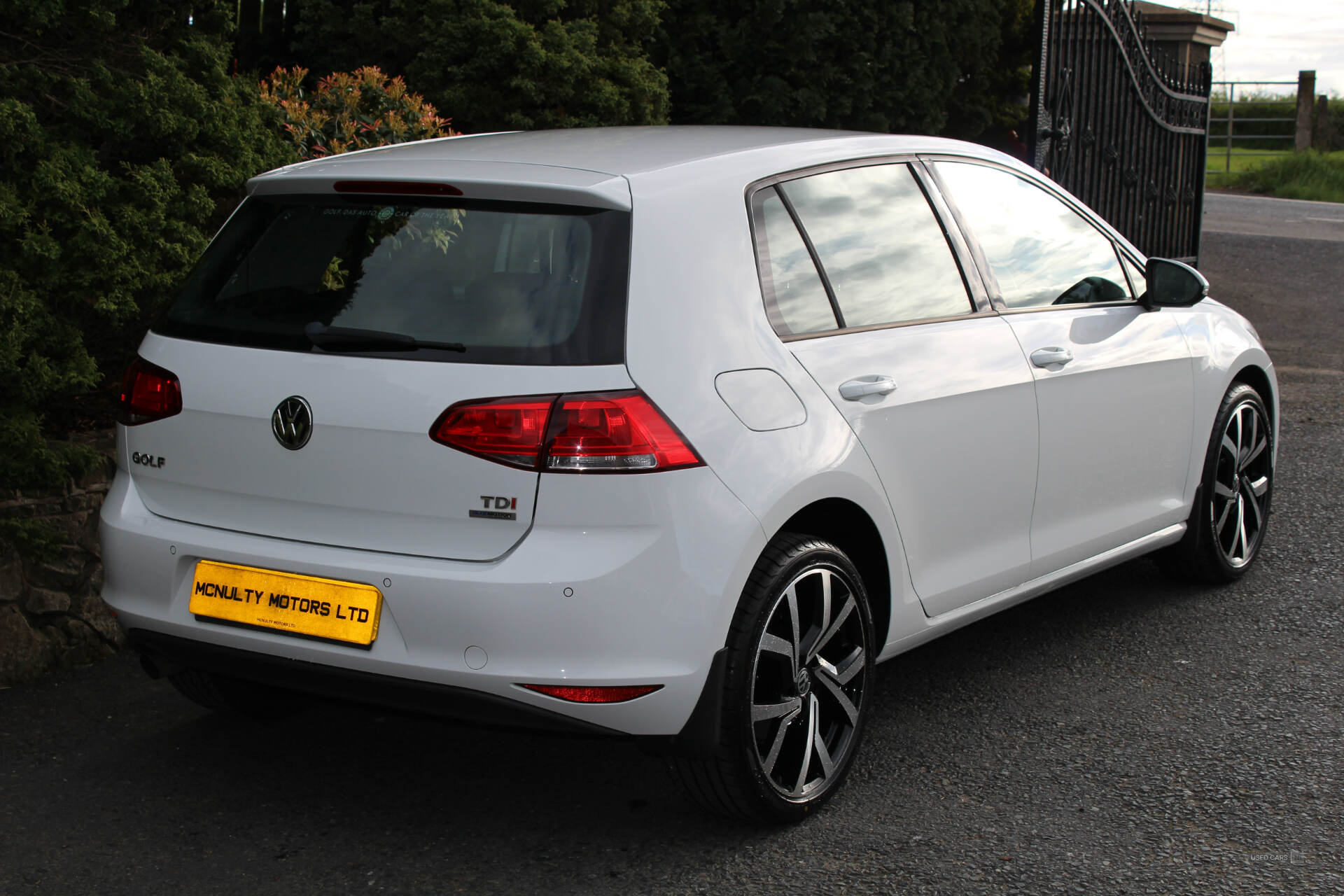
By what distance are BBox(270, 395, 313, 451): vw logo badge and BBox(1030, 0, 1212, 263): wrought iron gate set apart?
7.22 m

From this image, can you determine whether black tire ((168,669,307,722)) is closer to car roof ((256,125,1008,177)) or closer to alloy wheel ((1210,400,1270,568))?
car roof ((256,125,1008,177))

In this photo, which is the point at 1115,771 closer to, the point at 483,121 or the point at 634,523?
the point at 634,523

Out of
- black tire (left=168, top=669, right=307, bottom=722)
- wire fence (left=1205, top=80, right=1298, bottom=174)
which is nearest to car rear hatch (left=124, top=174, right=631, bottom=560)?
black tire (left=168, top=669, right=307, bottom=722)

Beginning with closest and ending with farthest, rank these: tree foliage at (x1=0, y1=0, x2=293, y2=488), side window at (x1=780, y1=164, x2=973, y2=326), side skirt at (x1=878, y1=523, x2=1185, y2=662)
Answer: side window at (x1=780, y1=164, x2=973, y2=326), side skirt at (x1=878, y1=523, x2=1185, y2=662), tree foliage at (x1=0, y1=0, x2=293, y2=488)

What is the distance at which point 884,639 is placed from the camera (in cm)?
405

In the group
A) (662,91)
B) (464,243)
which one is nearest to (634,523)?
(464,243)

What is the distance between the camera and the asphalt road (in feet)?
11.3

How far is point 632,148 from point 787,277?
0.54 meters

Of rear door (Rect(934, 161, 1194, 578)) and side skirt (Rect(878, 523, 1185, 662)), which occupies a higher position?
rear door (Rect(934, 161, 1194, 578))

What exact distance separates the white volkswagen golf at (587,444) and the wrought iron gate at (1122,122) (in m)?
5.97

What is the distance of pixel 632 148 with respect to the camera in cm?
386

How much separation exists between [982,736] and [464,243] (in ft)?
6.91

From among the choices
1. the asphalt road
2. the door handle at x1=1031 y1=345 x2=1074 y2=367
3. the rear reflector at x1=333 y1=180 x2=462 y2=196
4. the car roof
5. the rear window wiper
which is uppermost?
the car roof

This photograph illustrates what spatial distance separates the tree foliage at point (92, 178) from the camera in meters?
4.75
